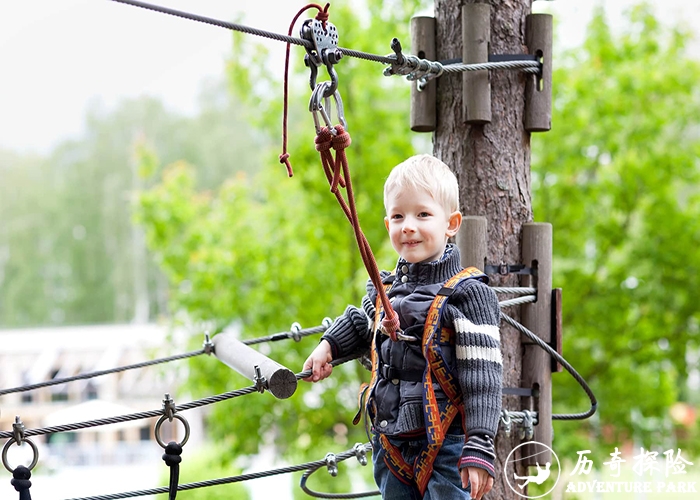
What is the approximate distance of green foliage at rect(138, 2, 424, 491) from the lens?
6.78 m

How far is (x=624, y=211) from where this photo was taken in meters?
6.79

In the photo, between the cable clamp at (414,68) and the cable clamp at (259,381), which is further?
the cable clamp at (414,68)

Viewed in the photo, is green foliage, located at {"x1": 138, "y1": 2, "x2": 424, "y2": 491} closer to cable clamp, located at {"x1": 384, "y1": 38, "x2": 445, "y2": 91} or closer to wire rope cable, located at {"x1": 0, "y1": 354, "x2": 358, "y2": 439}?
cable clamp, located at {"x1": 384, "y1": 38, "x2": 445, "y2": 91}

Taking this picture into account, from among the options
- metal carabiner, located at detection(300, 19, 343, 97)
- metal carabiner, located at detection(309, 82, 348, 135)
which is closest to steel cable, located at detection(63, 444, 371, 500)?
metal carabiner, located at detection(309, 82, 348, 135)

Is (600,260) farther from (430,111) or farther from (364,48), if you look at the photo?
(430,111)

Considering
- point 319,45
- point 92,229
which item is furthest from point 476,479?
point 92,229

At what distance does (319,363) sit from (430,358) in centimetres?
31

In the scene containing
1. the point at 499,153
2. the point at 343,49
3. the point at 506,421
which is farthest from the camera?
the point at 499,153

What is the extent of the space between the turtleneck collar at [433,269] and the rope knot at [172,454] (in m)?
0.59

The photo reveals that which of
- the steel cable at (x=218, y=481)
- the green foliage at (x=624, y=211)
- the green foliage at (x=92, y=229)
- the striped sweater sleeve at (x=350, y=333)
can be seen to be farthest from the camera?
the green foliage at (x=92, y=229)

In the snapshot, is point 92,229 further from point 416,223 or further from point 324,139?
point 324,139

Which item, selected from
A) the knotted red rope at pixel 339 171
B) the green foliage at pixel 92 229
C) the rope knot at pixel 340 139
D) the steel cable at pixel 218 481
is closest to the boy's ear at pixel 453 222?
the knotted red rope at pixel 339 171

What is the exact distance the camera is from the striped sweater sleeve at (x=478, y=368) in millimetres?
1558

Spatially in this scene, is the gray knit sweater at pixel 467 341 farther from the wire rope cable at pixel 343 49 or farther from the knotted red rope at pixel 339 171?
the wire rope cable at pixel 343 49
